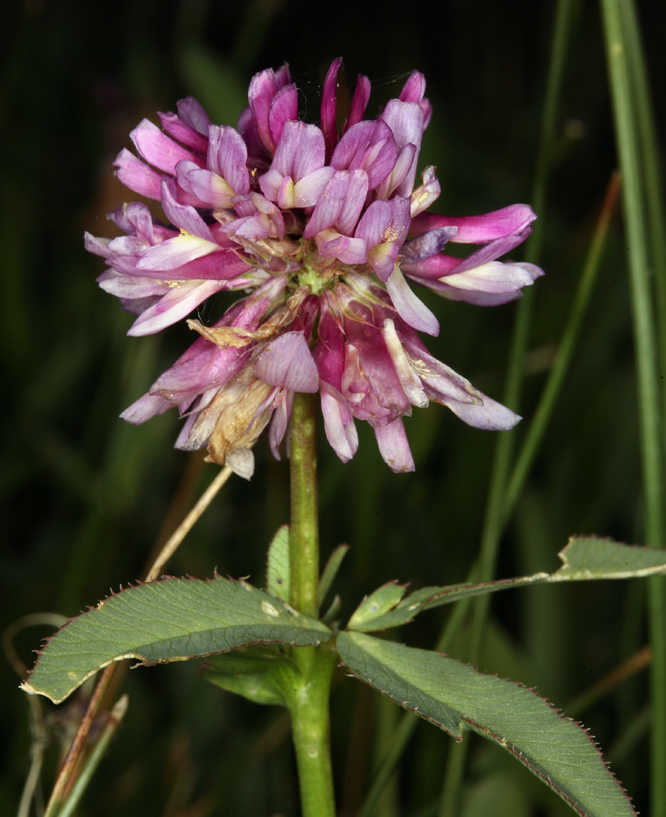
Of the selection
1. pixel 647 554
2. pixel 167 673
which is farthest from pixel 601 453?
pixel 647 554

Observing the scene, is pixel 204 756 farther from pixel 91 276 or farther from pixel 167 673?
pixel 91 276

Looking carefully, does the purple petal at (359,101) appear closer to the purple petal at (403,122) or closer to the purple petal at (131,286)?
the purple petal at (403,122)

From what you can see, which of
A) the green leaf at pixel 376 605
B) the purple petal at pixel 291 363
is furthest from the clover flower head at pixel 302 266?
the green leaf at pixel 376 605

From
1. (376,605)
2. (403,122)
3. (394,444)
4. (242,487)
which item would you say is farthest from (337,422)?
(242,487)

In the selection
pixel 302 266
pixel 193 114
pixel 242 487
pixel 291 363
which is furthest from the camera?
pixel 242 487

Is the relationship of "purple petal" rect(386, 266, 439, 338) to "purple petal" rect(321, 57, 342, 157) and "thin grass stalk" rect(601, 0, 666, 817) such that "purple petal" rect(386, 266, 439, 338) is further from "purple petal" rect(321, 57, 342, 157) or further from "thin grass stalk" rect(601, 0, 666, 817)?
"thin grass stalk" rect(601, 0, 666, 817)

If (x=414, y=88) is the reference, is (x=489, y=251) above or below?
below

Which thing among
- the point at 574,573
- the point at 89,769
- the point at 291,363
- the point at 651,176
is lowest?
the point at 89,769

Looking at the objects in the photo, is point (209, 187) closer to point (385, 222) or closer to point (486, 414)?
point (385, 222)
